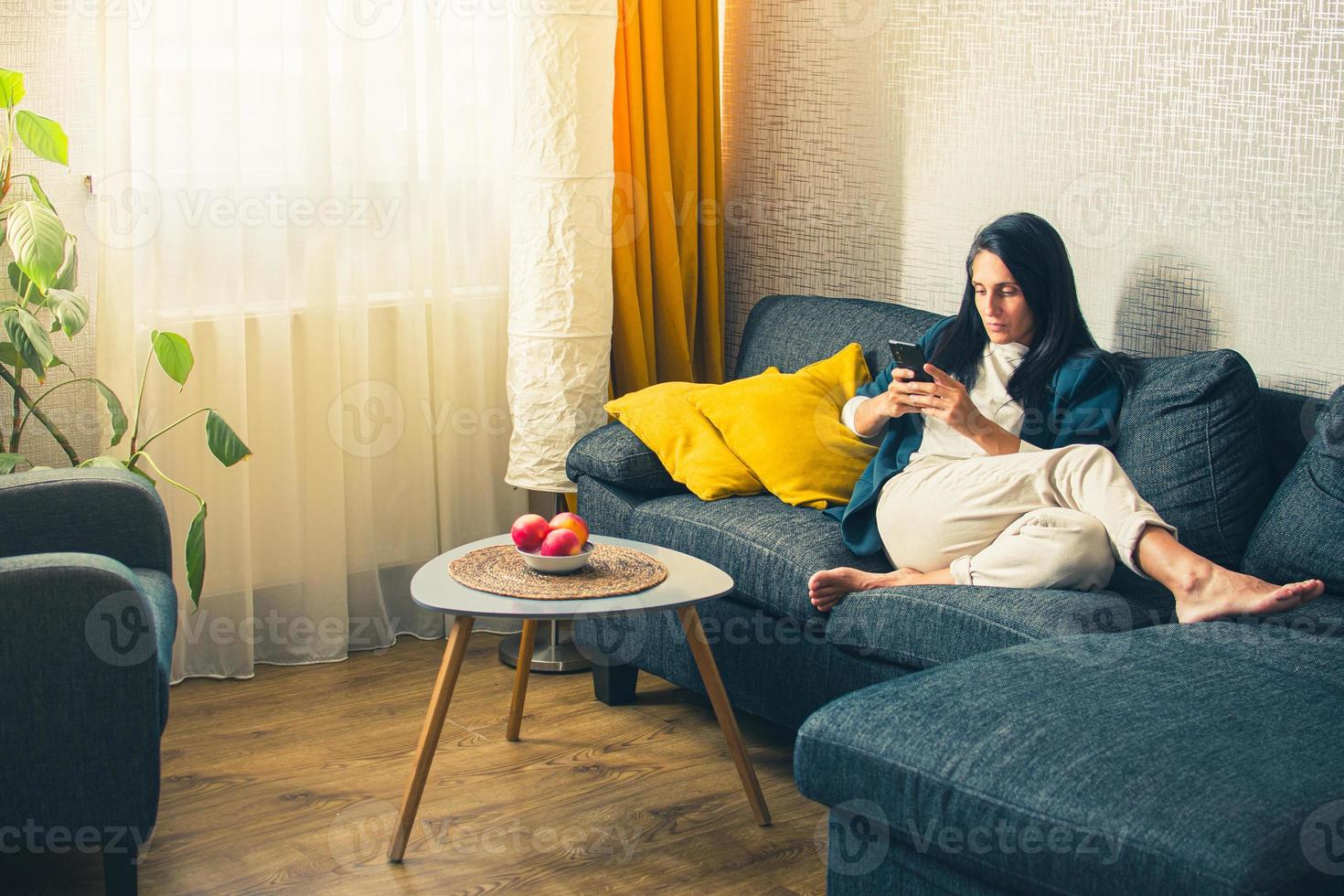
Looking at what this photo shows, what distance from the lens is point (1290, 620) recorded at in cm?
216

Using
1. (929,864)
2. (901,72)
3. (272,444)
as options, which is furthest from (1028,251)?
(272,444)

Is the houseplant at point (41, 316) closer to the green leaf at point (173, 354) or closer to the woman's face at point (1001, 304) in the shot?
the green leaf at point (173, 354)

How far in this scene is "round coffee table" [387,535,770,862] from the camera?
7.29ft

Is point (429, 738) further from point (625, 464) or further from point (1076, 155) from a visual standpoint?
point (1076, 155)

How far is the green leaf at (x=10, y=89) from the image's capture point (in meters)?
2.53

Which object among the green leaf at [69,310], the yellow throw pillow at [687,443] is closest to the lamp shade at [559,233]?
the yellow throw pillow at [687,443]

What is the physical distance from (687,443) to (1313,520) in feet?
4.20

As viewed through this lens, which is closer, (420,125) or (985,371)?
(985,371)

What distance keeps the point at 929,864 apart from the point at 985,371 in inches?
48.5

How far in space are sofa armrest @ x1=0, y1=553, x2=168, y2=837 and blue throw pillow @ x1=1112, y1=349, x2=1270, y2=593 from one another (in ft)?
5.45

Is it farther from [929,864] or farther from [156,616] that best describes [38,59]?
[929,864]
